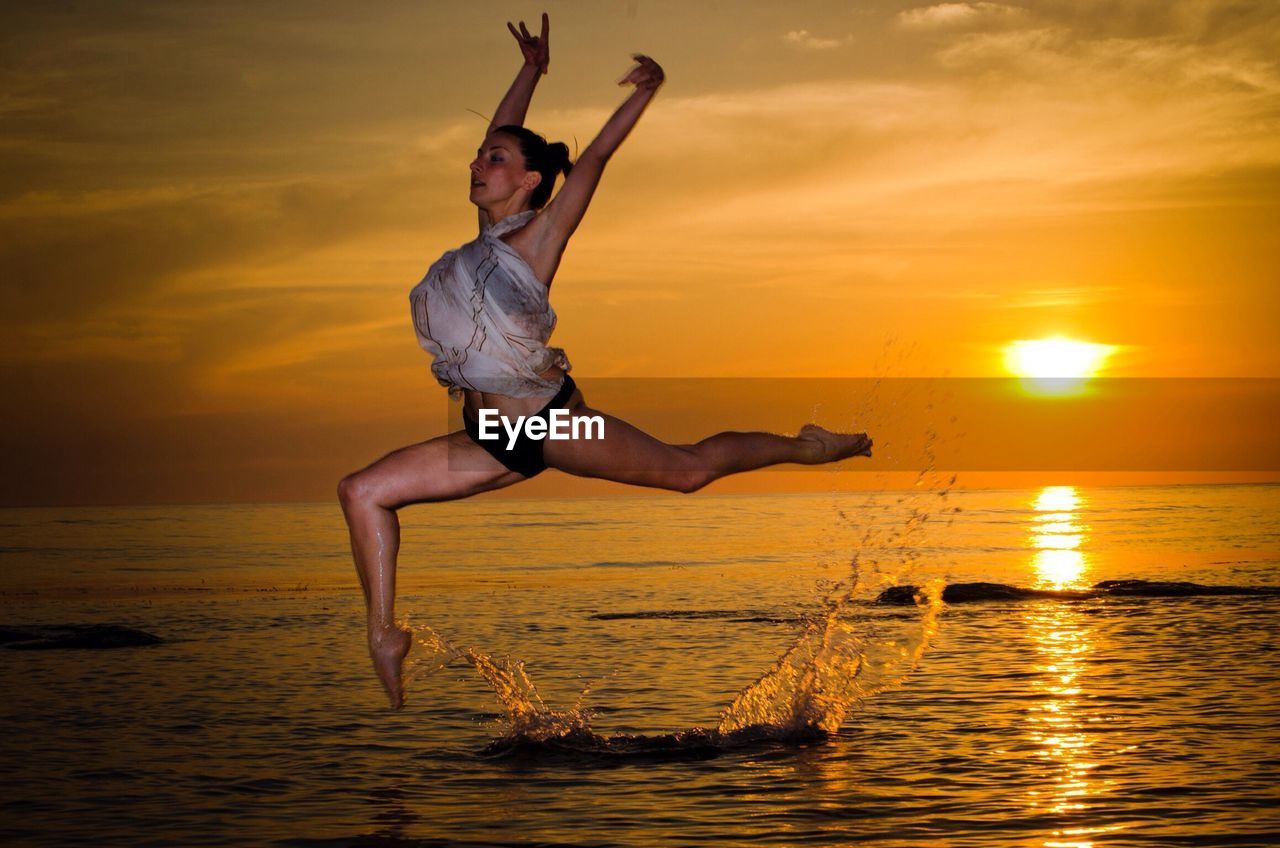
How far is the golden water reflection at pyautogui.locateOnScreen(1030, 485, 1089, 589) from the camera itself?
22.2 m

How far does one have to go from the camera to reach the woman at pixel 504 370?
20.2ft

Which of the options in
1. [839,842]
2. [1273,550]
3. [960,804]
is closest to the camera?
[839,842]

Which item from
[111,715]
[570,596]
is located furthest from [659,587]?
[111,715]

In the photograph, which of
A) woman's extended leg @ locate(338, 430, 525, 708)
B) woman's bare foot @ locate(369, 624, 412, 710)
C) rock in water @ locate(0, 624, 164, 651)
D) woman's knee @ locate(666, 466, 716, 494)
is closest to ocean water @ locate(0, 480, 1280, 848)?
rock in water @ locate(0, 624, 164, 651)

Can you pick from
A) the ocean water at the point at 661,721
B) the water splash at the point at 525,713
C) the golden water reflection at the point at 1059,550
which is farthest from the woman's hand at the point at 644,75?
the golden water reflection at the point at 1059,550

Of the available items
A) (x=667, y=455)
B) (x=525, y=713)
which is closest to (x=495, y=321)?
(x=667, y=455)

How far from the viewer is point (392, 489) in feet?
20.7

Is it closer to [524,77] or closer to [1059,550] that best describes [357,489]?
[524,77]

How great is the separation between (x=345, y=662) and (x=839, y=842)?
8.17 meters

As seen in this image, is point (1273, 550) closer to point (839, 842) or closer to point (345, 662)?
point (345, 662)

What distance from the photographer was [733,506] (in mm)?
63312

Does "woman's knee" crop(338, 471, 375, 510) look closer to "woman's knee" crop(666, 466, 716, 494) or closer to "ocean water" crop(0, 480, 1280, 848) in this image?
"woman's knee" crop(666, 466, 716, 494)

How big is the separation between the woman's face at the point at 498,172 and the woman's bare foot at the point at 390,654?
80.4 inches

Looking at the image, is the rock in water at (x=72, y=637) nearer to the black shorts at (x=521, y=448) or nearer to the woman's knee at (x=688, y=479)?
the black shorts at (x=521, y=448)
